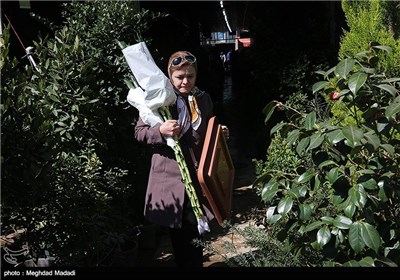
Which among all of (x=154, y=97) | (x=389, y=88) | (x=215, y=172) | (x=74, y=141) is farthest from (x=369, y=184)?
(x=74, y=141)

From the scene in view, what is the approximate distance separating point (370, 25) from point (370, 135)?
161cm

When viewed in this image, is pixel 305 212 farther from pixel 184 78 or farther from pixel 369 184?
pixel 184 78

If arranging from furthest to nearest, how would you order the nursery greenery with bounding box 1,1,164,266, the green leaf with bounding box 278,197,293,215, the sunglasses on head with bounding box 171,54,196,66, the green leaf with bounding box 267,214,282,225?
the sunglasses on head with bounding box 171,54,196,66 < the nursery greenery with bounding box 1,1,164,266 < the green leaf with bounding box 267,214,282,225 < the green leaf with bounding box 278,197,293,215

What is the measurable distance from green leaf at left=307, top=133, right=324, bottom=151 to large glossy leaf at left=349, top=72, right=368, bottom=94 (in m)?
0.21

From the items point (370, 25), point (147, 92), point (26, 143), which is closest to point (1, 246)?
point (26, 143)

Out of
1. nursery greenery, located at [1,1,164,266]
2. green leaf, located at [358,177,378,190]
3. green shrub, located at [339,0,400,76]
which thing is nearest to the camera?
green leaf, located at [358,177,378,190]

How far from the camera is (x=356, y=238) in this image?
163 centimetres

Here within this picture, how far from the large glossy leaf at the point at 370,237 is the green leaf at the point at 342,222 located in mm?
53

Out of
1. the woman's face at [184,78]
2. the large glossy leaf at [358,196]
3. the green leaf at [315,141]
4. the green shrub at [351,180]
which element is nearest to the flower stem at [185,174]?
the woman's face at [184,78]

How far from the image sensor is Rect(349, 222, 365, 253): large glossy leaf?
64.0 inches

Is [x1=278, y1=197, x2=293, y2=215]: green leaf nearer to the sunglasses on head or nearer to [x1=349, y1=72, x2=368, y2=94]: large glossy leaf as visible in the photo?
[x1=349, y1=72, x2=368, y2=94]: large glossy leaf

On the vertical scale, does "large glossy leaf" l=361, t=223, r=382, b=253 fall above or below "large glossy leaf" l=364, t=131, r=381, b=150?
below

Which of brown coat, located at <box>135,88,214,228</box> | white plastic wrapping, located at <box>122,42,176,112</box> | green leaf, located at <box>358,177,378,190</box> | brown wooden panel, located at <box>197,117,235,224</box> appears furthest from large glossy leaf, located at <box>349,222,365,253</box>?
white plastic wrapping, located at <box>122,42,176,112</box>

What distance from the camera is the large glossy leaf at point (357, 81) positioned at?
1.67m
